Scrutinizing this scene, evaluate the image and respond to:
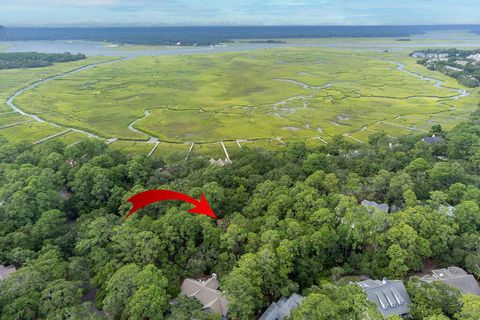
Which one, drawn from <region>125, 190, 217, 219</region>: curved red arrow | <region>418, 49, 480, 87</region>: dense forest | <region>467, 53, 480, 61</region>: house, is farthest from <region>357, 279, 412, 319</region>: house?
<region>467, 53, 480, 61</region>: house

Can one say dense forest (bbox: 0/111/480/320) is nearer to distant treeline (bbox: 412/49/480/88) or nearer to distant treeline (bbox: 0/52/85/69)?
distant treeline (bbox: 412/49/480/88)

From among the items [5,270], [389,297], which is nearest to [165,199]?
[5,270]

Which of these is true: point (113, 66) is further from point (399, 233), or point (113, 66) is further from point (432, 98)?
point (399, 233)

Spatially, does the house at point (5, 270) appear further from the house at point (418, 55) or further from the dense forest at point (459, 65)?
the house at point (418, 55)

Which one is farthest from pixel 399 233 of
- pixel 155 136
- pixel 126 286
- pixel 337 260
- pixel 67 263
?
pixel 155 136

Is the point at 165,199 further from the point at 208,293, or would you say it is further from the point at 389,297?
the point at 389,297
